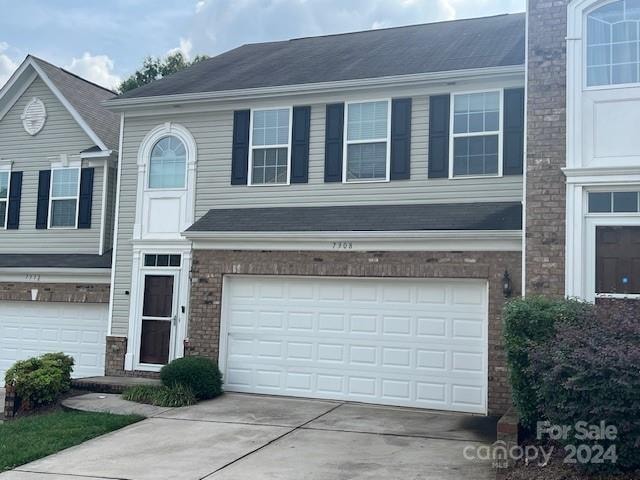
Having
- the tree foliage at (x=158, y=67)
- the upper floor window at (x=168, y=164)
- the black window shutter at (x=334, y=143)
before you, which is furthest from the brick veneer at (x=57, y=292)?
the tree foliage at (x=158, y=67)

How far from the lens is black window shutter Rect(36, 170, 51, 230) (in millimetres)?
16016

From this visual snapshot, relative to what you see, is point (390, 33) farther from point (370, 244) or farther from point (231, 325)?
point (231, 325)

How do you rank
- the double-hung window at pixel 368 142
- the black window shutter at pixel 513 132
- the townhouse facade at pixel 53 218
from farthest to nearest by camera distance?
the townhouse facade at pixel 53 218, the double-hung window at pixel 368 142, the black window shutter at pixel 513 132

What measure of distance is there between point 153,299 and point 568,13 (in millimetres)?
9325

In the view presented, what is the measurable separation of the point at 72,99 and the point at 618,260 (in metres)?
12.9

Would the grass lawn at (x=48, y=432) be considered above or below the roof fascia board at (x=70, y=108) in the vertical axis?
below

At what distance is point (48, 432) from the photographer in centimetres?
925

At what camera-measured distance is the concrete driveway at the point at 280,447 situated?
284 inches

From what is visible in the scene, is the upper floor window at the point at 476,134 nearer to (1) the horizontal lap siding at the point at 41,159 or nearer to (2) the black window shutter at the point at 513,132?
(2) the black window shutter at the point at 513,132

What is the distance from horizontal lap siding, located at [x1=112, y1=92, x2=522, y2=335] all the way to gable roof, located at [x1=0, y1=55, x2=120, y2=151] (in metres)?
1.79

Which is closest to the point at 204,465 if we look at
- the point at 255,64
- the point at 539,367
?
the point at 539,367

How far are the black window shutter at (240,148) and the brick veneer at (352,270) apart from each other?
1749 mm

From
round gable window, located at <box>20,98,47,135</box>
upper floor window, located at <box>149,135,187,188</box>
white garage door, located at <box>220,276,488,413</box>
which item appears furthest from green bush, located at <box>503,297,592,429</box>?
round gable window, located at <box>20,98,47,135</box>

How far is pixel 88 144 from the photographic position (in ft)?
52.1
